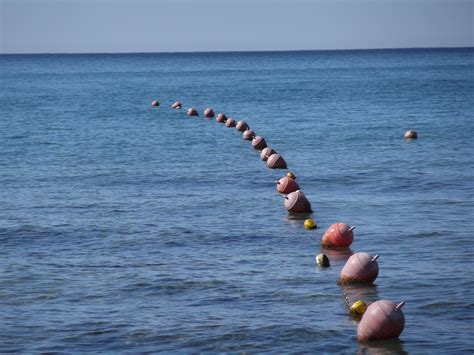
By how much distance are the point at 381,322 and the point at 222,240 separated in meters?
13.2

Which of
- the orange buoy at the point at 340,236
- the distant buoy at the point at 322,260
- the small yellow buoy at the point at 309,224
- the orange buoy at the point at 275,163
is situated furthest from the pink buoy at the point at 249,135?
the distant buoy at the point at 322,260

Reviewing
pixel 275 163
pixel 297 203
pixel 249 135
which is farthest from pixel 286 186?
pixel 249 135

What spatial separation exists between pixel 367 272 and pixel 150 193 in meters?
19.8

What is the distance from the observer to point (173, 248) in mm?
34938

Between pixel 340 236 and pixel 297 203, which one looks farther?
pixel 297 203

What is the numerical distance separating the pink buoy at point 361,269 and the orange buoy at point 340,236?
15.1 ft

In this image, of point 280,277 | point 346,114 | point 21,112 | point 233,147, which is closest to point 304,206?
point 280,277

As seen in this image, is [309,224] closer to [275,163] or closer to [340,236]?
[340,236]

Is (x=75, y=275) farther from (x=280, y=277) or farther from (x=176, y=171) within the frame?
(x=176, y=171)

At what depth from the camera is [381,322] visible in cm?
2370

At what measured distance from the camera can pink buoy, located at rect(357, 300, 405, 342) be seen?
23719 mm

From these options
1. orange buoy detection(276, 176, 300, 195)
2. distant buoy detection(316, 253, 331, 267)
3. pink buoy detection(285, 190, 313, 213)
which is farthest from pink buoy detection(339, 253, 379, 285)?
orange buoy detection(276, 176, 300, 195)

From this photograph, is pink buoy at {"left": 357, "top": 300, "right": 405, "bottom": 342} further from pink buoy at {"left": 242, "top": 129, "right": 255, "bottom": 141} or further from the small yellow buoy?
pink buoy at {"left": 242, "top": 129, "right": 255, "bottom": 141}

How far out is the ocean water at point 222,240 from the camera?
2564cm
